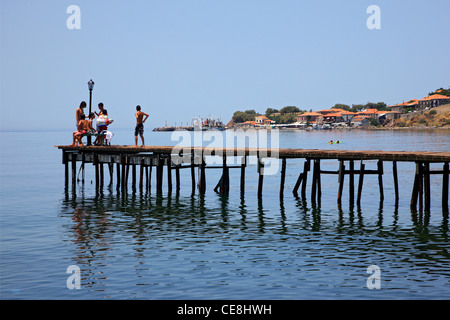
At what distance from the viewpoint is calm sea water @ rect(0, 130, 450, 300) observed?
13.9 m

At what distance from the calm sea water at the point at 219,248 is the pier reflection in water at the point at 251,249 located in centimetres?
3

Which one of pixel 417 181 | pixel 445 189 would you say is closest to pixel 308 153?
pixel 417 181

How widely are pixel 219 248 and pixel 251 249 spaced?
1.00 m

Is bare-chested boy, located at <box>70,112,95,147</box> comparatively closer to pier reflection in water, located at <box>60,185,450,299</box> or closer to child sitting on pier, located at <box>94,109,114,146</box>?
child sitting on pier, located at <box>94,109,114,146</box>

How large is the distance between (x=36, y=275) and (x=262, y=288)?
582 centimetres

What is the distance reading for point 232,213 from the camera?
25.4m

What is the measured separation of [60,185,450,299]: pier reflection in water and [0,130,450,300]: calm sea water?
0.03 metres

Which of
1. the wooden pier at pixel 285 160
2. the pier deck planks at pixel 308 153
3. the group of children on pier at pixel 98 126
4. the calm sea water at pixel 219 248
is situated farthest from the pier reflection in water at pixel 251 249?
the group of children on pier at pixel 98 126

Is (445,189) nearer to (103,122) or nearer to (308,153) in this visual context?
(308,153)

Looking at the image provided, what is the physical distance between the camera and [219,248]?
18.2 metres

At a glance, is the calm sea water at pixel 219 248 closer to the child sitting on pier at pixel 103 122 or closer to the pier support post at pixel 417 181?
the pier support post at pixel 417 181

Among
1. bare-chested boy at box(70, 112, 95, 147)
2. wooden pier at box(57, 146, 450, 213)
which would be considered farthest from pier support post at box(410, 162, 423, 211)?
bare-chested boy at box(70, 112, 95, 147)

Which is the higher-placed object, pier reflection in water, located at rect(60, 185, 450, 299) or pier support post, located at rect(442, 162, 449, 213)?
pier support post, located at rect(442, 162, 449, 213)
